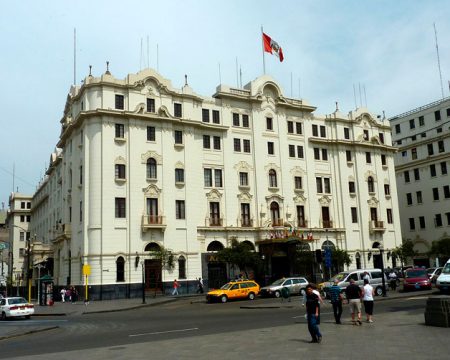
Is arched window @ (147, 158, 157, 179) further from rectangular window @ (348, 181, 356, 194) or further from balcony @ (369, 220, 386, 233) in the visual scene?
balcony @ (369, 220, 386, 233)

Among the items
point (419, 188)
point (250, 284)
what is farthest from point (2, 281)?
point (419, 188)

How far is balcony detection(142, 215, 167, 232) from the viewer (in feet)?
159

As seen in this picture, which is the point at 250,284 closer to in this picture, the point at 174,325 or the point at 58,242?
the point at 174,325

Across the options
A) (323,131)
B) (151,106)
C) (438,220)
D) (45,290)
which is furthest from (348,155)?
(45,290)

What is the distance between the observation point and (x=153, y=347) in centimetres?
1538

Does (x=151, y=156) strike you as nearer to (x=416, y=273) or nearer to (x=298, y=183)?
(x=298, y=183)

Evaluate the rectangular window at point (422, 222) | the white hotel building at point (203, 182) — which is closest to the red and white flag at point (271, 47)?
the white hotel building at point (203, 182)

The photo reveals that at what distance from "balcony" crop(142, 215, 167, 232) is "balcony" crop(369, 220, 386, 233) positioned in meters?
27.7

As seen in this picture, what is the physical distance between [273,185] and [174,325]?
3622cm

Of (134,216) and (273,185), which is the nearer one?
(134,216)

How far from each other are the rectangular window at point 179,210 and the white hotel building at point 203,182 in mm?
118

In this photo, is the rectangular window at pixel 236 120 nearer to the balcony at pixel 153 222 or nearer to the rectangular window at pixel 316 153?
the rectangular window at pixel 316 153

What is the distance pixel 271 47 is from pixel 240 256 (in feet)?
78.1

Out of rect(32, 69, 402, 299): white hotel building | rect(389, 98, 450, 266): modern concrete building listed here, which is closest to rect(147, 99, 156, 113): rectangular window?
rect(32, 69, 402, 299): white hotel building
